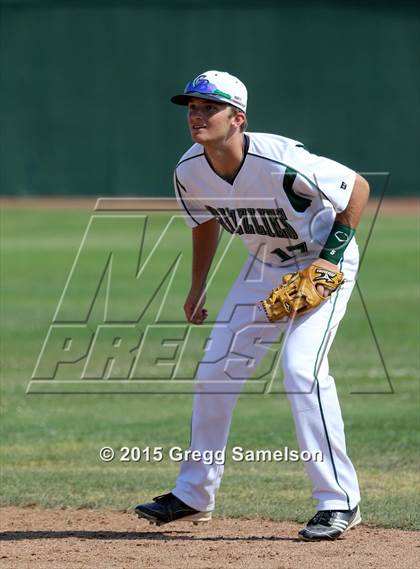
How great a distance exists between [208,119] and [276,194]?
0.46 metres

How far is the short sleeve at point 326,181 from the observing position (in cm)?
500

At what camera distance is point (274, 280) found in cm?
530

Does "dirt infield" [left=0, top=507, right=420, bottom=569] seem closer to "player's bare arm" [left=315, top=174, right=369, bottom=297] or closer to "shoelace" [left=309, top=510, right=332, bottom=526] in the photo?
"shoelace" [left=309, top=510, right=332, bottom=526]

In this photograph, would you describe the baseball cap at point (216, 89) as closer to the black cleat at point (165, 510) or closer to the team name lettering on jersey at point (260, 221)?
the team name lettering on jersey at point (260, 221)

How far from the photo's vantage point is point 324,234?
5.19 meters

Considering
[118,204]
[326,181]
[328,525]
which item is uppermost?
[326,181]

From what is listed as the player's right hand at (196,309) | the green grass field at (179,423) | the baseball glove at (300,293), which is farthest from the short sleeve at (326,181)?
the green grass field at (179,423)

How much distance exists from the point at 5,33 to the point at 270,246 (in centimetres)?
2295

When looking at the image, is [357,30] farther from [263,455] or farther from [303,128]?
[263,455]

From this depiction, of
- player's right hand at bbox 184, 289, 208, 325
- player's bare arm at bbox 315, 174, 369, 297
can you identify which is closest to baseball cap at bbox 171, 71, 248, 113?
player's bare arm at bbox 315, 174, 369, 297

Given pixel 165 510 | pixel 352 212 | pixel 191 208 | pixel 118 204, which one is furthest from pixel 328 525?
pixel 118 204

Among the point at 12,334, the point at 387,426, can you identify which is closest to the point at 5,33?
the point at 12,334

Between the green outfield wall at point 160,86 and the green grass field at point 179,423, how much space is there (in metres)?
12.0

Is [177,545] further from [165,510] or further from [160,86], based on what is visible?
[160,86]
